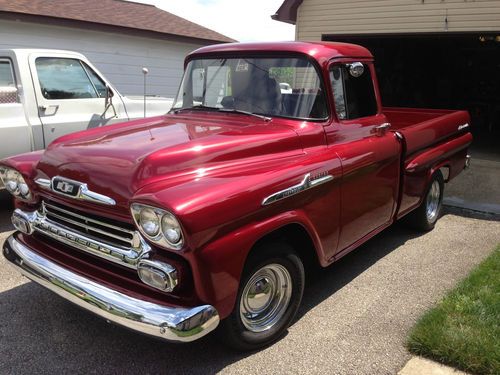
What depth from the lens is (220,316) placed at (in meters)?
2.55

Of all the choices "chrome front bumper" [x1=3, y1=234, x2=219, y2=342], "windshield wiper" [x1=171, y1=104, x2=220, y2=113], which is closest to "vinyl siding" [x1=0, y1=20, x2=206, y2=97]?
"windshield wiper" [x1=171, y1=104, x2=220, y2=113]

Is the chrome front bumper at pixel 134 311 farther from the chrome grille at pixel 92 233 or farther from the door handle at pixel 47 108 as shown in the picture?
the door handle at pixel 47 108

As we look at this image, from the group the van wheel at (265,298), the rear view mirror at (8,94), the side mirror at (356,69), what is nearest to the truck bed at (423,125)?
the side mirror at (356,69)

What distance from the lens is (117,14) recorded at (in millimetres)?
13031

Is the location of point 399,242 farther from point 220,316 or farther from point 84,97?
point 84,97

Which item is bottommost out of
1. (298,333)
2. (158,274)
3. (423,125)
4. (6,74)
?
(298,333)

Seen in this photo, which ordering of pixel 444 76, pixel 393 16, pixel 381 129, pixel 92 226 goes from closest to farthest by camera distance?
pixel 92 226, pixel 381 129, pixel 393 16, pixel 444 76

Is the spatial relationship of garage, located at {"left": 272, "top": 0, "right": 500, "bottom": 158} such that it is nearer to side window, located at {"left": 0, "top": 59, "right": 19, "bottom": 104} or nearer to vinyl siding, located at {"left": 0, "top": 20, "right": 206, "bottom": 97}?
vinyl siding, located at {"left": 0, "top": 20, "right": 206, "bottom": 97}

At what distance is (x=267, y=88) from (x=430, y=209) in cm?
283

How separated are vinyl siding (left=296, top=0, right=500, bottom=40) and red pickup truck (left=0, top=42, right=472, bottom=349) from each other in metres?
6.14

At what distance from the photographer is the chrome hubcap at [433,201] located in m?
5.33

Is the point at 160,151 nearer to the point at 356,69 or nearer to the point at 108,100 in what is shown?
the point at 356,69

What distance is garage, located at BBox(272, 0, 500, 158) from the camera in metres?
9.50

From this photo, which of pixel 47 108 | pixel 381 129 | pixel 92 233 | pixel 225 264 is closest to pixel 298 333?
pixel 225 264
